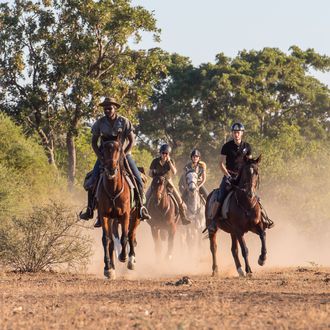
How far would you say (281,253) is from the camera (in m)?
43.8

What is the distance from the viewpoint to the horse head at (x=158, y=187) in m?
26.4

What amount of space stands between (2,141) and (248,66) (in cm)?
4207

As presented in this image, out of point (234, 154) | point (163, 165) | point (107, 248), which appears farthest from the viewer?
point (163, 165)

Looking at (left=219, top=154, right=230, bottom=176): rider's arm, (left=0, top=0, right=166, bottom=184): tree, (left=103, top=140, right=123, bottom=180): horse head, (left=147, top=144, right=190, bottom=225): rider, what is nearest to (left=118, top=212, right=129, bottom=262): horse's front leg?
(left=103, top=140, right=123, bottom=180): horse head

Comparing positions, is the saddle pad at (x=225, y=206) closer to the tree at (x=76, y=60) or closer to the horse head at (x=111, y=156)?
the horse head at (x=111, y=156)

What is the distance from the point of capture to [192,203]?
2984 centimetres

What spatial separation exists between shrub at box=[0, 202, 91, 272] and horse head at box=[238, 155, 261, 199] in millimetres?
4290

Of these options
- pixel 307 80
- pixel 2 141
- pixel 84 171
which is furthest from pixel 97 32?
pixel 307 80

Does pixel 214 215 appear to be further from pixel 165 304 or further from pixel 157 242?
pixel 165 304

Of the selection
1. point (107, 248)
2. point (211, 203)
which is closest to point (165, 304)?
point (107, 248)

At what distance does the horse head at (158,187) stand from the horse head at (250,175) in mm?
5912

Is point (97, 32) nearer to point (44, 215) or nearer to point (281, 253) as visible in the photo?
point (281, 253)

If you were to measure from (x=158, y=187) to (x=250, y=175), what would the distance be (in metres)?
6.44

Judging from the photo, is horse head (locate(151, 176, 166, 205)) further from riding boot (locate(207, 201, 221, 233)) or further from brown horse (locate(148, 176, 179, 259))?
riding boot (locate(207, 201, 221, 233))
